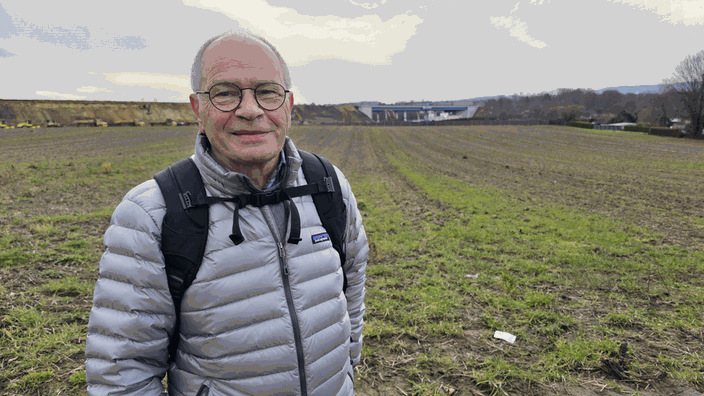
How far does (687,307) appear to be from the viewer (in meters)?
4.73

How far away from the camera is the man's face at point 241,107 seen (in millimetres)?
1426

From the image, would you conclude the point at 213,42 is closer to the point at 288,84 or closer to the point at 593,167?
the point at 288,84

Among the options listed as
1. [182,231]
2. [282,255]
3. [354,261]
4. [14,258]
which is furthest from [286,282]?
[14,258]

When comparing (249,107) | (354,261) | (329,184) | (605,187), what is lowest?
(605,187)

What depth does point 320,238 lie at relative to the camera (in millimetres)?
1693

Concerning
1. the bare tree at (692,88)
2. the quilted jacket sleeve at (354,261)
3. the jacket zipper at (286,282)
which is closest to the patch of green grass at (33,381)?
the quilted jacket sleeve at (354,261)

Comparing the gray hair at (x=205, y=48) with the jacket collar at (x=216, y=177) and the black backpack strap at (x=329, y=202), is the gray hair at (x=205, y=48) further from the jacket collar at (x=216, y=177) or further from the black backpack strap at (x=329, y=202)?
the black backpack strap at (x=329, y=202)

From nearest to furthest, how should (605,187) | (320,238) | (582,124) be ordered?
(320,238), (605,187), (582,124)

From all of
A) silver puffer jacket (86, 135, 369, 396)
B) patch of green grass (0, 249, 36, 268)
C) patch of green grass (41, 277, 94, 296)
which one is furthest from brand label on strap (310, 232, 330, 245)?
patch of green grass (0, 249, 36, 268)

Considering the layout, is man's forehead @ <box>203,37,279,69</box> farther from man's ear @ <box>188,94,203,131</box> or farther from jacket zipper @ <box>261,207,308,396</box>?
jacket zipper @ <box>261,207,308,396</box>

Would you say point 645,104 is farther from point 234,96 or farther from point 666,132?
point 234,96

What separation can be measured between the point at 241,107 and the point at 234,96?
0.06m

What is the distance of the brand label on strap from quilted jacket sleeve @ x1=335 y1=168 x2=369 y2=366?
0.83 ft

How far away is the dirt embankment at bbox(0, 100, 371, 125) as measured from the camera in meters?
76.6
